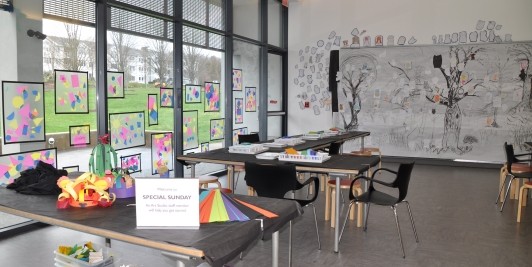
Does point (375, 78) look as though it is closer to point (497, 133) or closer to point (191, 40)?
point (497, 133)

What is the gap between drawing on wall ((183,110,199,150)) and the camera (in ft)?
19.3

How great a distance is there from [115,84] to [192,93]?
1474mm

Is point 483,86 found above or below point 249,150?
above

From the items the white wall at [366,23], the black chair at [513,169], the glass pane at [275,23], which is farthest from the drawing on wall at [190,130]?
the black chair at [513,169]

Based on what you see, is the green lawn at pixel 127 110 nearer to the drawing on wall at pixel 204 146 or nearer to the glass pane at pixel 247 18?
the drawing on wall at pixel 204 146

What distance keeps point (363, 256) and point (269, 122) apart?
542 cm

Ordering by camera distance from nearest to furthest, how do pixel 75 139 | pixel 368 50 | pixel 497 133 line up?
pixel 75 139 → pixel 497 133 → pixel 368 50

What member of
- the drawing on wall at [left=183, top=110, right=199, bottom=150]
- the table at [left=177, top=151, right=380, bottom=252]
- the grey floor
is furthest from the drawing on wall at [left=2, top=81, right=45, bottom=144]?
the drawing on wall at [left=183, top=110, right=199, bottom=150]

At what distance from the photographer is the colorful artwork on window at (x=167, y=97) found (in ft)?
17.8

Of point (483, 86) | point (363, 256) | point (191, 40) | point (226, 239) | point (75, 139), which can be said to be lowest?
point (363, 256)

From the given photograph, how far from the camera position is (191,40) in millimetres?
6012

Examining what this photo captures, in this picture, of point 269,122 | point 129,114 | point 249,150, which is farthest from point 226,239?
point 269,122

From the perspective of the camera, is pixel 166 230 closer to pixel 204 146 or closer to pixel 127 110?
pixel 127 110

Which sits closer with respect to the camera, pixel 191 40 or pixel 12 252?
pixel 12 252
